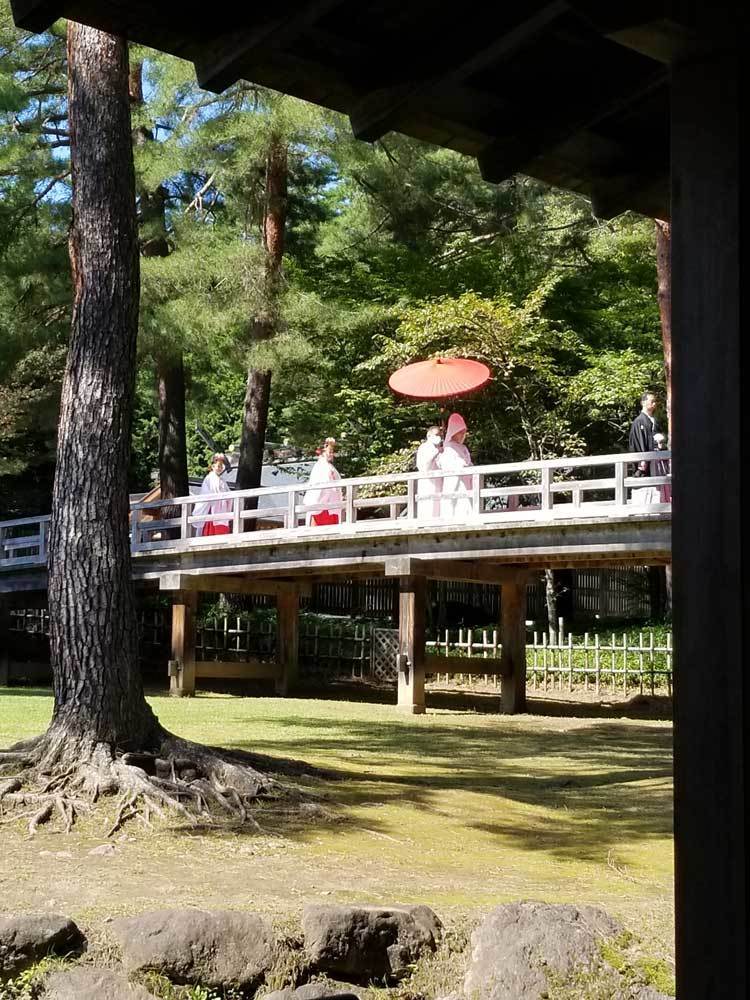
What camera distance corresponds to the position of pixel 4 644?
23766mm

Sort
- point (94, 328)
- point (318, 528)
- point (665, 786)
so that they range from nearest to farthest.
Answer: point (94, 328) → point (665, 786) → point (318, 528)

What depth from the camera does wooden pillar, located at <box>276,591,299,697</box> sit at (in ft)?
70.0

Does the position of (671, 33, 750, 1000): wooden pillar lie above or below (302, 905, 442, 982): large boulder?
above

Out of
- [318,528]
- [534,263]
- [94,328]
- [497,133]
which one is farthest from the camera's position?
[534,263]

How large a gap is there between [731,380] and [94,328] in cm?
717

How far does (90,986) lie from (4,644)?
1947 centimetres

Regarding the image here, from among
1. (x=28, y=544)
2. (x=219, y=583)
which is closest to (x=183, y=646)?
(x=219, y=583)

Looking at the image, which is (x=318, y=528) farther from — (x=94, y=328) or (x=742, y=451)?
(x=742, y=451)

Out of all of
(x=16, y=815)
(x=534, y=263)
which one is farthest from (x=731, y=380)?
(x=534, y=263)

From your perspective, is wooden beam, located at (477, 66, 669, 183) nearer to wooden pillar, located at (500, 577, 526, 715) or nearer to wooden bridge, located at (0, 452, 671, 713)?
wooden bridge, located at (0, 452, 671, 713)

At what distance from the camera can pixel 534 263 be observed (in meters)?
27.5

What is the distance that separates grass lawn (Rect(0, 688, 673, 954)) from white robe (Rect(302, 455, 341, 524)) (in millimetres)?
6696

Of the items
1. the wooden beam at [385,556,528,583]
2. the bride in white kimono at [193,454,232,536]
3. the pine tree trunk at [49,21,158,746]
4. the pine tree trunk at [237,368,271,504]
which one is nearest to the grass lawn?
the pine tree trunk at [49,21,158,746]

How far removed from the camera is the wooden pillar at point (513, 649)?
18422mm
